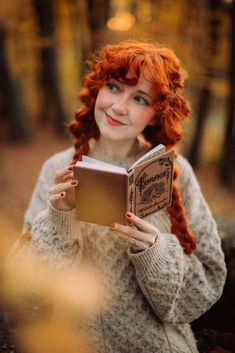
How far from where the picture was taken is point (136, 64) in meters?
1.82

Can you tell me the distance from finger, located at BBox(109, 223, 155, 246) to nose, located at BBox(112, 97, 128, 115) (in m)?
0.51

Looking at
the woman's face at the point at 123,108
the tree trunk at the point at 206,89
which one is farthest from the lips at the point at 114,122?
the tree trunk at the point at 206,89

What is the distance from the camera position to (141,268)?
6.10 feet

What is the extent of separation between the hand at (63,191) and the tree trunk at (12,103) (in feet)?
19.6

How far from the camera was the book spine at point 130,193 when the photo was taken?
1.58 metres

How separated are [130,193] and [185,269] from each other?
608 millimetres

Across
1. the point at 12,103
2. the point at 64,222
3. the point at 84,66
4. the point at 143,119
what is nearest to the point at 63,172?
the point at 64,222

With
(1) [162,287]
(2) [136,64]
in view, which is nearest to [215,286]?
(1) [162,287]

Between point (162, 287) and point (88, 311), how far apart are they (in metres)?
0.43

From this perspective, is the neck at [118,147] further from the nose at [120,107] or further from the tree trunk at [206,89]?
the tree trunk at [206,89]

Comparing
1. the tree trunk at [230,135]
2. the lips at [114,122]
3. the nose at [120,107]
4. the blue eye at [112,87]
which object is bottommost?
the tree trunk at [230,135]

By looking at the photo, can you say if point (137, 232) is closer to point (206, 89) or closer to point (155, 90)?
point (155, 90)

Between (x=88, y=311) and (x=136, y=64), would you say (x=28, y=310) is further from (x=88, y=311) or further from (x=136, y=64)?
(x=136, y=64)

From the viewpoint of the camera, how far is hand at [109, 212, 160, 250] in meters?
1.71
